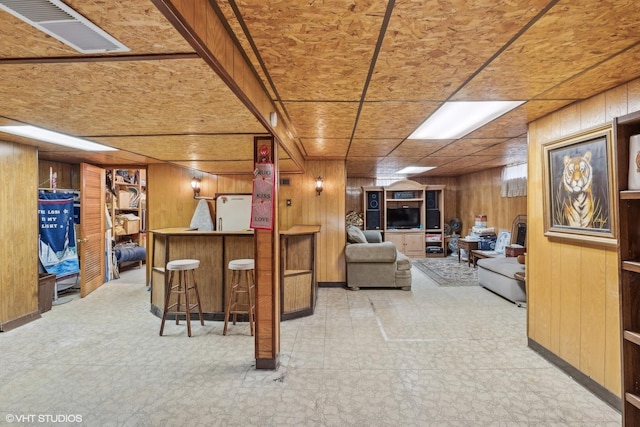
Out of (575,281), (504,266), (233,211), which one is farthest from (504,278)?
(233,211)

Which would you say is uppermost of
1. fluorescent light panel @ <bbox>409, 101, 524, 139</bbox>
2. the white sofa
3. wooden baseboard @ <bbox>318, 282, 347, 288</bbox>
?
fluorescent light panel @ <bbox>409, 101, 524, 139</bbox>

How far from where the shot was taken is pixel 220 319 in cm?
371

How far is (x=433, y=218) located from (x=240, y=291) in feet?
21.0

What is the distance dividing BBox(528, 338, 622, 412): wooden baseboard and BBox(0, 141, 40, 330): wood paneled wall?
Answer: 5469mm

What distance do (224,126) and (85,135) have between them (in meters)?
1.45

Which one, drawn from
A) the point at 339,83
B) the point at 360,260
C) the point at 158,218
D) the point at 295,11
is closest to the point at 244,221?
the point at 158,218

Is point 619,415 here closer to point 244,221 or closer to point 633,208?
point 633,208

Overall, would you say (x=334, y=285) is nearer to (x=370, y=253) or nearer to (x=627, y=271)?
(x=370, y=253)

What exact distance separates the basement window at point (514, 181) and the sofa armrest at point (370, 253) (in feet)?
10.3

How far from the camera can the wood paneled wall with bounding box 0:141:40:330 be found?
134 inches

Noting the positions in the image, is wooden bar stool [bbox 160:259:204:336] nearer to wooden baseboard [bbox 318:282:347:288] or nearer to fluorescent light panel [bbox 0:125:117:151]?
fluorescent light panel [bbox 0:125:117:151]

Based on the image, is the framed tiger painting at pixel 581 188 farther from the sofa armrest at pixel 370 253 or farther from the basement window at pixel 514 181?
the basement window at pixel 514 181

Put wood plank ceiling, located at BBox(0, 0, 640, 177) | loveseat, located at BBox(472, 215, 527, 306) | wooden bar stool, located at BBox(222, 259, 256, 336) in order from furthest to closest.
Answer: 1. loveseat, located at BBox(472, 215, 527, 306)
2. wooden bar stool, located at BBox(222, 259, 256, 336)
3. wood plank ceiling, located at BBox(0, 0, 640, 177)

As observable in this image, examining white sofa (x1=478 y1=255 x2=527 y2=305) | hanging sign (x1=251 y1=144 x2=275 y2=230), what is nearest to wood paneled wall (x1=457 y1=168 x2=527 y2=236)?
white sofa (x1=478 y1=255 x2=527 y2=305)
